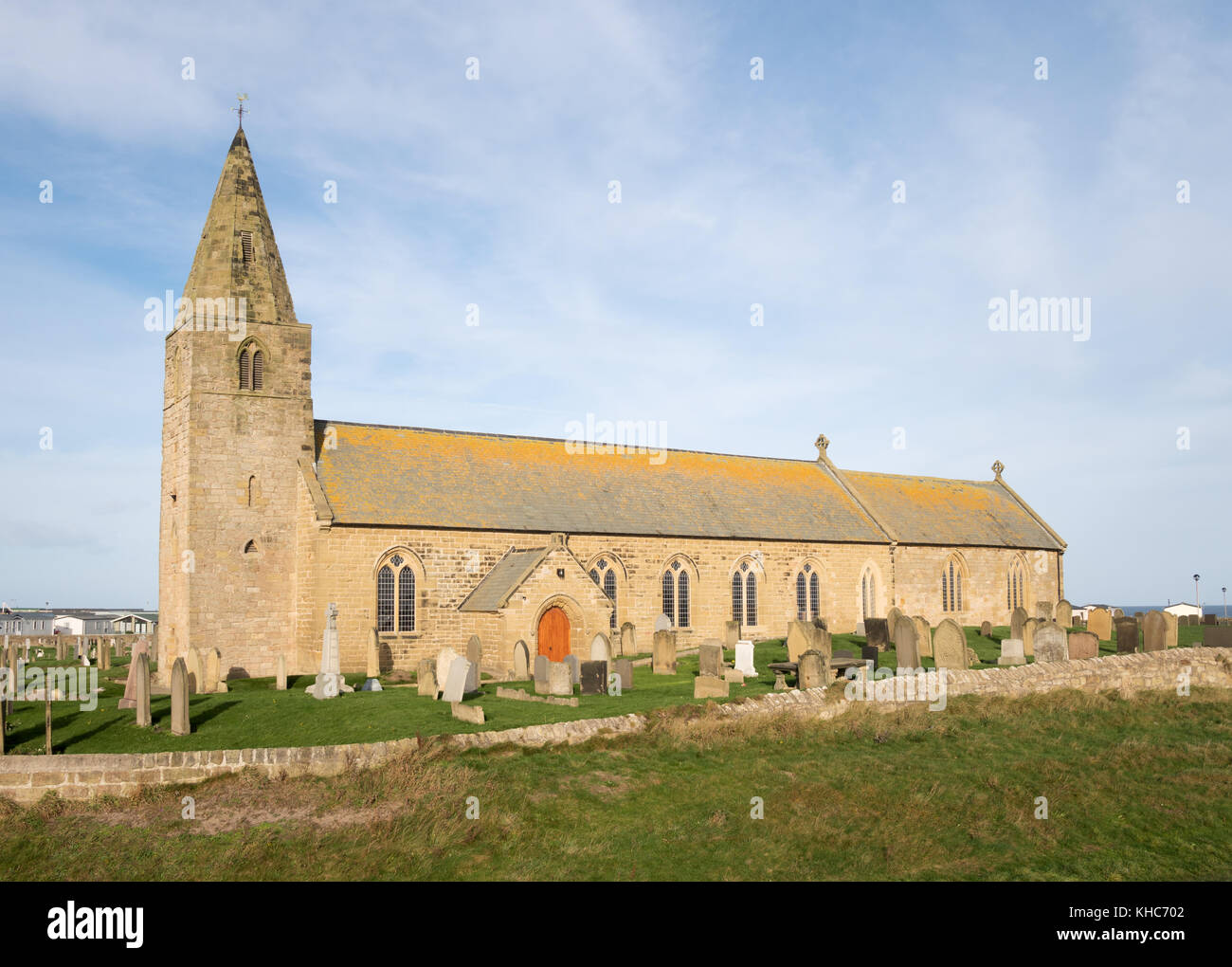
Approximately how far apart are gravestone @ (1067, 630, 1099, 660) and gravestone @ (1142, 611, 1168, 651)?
3332 mm

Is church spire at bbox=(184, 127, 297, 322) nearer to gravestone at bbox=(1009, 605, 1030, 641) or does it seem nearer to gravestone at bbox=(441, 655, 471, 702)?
gravestone at bbox=(441, 655, 471, 702)

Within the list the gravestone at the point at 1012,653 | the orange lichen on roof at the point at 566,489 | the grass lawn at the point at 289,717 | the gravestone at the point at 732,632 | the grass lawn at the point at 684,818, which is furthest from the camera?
the gravestone at the point at 732,632

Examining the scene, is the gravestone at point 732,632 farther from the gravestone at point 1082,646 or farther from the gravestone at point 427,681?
the gravestone at point 427,681

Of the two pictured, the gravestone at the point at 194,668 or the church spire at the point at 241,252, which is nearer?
the gravestone at the point at 194,668

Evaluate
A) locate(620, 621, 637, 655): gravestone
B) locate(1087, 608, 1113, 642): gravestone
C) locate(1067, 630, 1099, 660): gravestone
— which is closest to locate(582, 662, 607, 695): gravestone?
locate(620, 621, 637, 655): gravestone

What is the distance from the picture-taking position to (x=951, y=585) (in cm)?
4353

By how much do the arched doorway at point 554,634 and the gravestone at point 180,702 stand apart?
12.7m

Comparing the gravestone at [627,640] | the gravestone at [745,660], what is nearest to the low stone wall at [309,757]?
the gravestone at [745,660]

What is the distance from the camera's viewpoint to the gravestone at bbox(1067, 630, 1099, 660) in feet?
89.6

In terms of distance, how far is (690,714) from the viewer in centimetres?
2020

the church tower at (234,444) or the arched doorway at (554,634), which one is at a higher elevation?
the church tower at (234,444)

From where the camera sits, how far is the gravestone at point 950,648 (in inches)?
1012
